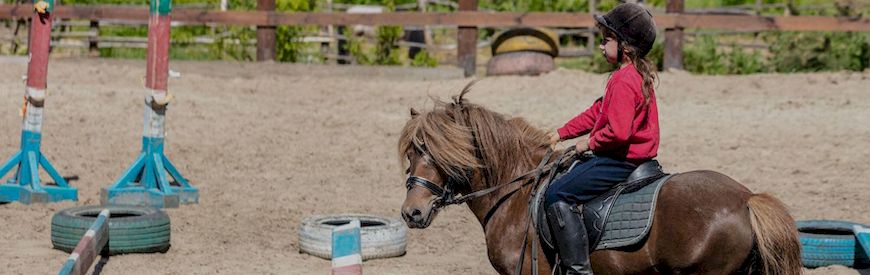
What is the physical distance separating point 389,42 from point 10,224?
9938mm

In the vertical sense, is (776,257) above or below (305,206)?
above

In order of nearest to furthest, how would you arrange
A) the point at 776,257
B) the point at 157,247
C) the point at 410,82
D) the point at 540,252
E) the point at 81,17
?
the point at 776,257 < the point at 540,252 < the point at 157,247 < the point at 410,82 < the point at 81,17

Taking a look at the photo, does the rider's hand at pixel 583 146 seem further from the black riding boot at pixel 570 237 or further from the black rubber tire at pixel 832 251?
the black rubber tire at pixel 832 251

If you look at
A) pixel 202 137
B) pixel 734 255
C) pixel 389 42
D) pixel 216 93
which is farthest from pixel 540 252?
pixel 389 42

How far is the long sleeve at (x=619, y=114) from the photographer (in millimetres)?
5121

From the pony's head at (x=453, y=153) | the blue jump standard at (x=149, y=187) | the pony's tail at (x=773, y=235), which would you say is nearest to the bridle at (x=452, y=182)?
the pony's head at (x=453, y=153)

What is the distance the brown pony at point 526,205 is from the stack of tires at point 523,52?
1045 cm

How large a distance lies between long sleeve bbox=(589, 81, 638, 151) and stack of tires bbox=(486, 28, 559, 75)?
429 inches

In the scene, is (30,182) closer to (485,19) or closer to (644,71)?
(644,71)

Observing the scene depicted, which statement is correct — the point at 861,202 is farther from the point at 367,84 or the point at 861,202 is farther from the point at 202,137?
the point at 367,84

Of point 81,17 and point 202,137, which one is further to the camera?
point 81,17

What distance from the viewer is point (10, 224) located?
9.05 metres

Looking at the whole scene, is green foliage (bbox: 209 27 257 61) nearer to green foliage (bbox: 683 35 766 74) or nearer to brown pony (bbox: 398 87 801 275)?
green foliage (bbox: 683 35 766 74)

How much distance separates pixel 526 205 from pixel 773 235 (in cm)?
117
